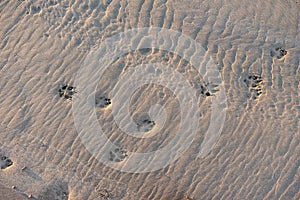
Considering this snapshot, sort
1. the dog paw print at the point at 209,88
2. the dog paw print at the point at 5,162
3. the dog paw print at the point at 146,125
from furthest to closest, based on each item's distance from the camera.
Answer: the dog paw print at the point at 209,88
the dog paw print at the point at 146,125
the dog paw print at the point at 5,162

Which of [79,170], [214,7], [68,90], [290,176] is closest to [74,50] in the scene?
[68,90]

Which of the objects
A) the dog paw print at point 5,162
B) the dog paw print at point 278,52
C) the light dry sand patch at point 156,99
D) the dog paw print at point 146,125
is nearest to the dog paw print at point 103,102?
the light dry sand patch at point 156,99

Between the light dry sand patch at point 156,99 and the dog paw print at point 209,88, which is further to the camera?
the dog paw print at point 209,88

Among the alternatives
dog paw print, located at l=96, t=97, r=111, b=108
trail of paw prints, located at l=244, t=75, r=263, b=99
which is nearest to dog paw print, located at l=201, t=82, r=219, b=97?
trail of paw prints, located at l=244, t=75, r=263, b=99

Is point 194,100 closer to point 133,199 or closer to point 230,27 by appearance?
point 230,27

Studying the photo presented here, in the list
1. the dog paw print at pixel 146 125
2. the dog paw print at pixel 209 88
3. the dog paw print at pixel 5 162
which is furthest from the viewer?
the dog paw print at pixel 209 88

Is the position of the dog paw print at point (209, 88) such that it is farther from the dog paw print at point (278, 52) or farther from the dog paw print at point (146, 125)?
the dog paw print at point (278, 52)
